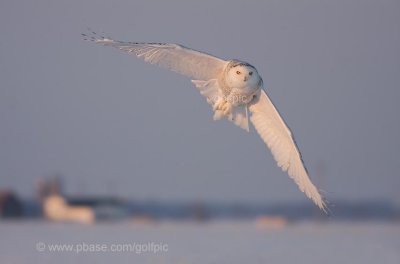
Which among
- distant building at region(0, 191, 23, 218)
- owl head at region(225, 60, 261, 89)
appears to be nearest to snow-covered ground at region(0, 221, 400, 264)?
owl head at region(225, 60, 261, 89)

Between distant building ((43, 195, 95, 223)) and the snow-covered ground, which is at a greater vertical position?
distant building ((43, 195, 95, 223))

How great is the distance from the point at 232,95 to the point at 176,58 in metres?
0.98

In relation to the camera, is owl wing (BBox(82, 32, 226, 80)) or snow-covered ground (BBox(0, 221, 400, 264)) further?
snow-covered ground (BBox(0, 221, 400, 264))

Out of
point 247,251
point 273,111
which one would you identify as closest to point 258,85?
point 273,111

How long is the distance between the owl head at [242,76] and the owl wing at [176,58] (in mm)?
537

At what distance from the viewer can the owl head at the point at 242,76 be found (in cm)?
1295

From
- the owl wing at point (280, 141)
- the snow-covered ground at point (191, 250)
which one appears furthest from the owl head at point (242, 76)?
the snow-covered ground at point (191, 250)

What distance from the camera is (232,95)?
13445 mm

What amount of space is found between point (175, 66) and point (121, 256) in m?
12.3

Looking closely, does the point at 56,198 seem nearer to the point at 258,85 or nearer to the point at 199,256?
the point at 199,256

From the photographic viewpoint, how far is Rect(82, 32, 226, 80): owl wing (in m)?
13.6

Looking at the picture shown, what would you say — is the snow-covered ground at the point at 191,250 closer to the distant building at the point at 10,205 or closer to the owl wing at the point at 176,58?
the owl wing at the point at 176,58

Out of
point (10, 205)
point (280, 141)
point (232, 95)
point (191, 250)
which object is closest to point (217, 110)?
point (232, 95)

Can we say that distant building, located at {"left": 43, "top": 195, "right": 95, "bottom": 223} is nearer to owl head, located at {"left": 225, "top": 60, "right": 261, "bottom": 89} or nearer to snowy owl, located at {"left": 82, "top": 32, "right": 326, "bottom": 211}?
snowy owl, located at {"left": 82, "top": 32, "right": 326, "bottom": 211}
